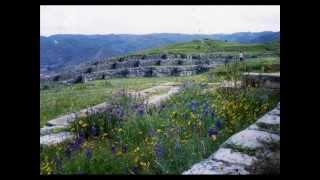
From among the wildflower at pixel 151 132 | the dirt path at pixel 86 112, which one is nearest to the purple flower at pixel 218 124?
the dirt path at pixel 86 112

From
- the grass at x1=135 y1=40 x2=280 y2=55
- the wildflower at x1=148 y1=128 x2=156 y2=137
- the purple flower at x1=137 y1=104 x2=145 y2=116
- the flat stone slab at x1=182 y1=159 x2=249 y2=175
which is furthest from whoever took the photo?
the grass at x1=135 y1=40 x2=280 y2=55

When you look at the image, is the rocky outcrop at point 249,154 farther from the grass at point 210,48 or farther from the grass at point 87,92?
the grass at point 87,92

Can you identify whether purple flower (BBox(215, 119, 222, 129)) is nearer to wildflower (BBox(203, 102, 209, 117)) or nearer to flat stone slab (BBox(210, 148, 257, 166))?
wildflower (BBox(203, 102, 209, 117))

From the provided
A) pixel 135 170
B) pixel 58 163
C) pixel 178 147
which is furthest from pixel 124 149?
pixel 58 163

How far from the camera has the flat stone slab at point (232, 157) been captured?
4.73 meters

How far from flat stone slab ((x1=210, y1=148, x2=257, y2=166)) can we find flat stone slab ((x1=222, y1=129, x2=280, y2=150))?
0.08 m

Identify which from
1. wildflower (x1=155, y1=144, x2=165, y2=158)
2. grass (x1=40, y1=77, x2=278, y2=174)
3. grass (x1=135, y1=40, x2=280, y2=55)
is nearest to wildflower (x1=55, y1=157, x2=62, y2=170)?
grass (x1=40, y1=77, x2=278, y2=174)

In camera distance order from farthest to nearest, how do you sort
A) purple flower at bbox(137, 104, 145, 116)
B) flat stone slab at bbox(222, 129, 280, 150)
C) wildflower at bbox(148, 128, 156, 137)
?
purple flower at bbox(137, 104, 145, 116), wildflower at bbox(148, 128, 156, 137), flat stone slab at bbox(222, 129, 280, 150)

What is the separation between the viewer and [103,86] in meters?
5.08

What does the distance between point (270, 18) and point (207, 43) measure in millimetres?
629

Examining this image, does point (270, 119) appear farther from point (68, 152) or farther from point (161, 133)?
point (68, 152)

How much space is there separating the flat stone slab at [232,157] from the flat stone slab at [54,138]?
4.37 feet

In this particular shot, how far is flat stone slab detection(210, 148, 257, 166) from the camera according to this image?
4.73 m

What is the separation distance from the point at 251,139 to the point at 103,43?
162 centimetres
